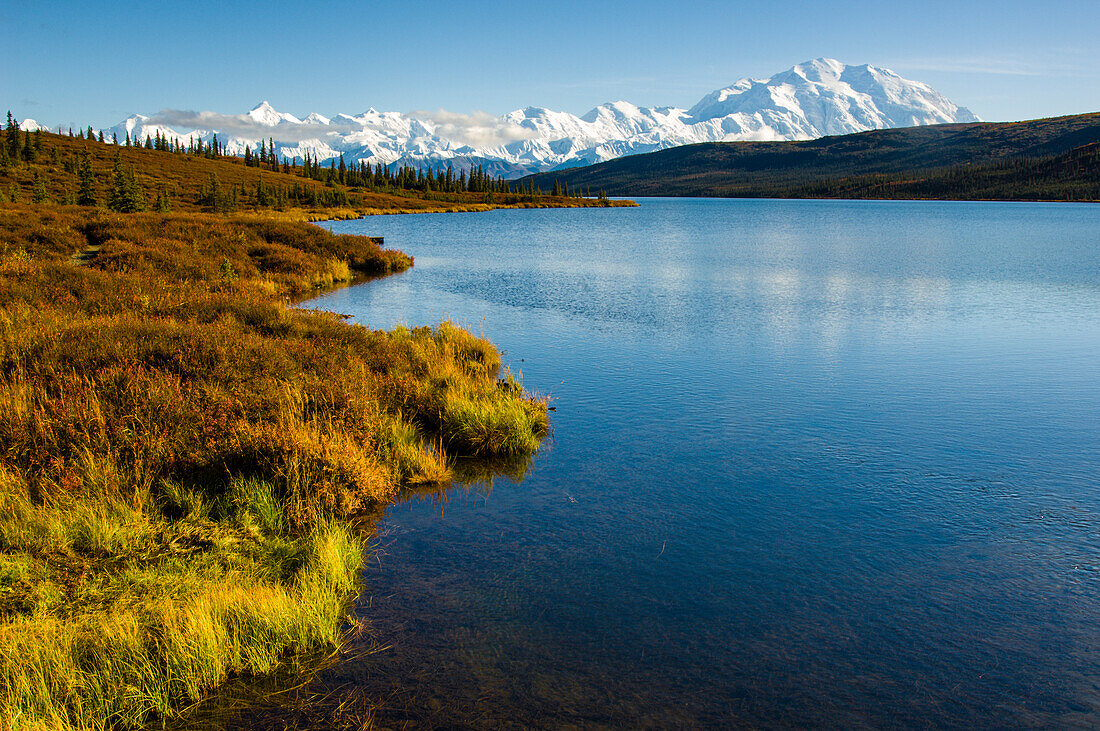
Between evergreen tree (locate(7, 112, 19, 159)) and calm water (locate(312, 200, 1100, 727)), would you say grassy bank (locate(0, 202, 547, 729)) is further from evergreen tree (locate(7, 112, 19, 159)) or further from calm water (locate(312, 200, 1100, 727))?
evergreen tree (locate(7, 112, 19, 159))

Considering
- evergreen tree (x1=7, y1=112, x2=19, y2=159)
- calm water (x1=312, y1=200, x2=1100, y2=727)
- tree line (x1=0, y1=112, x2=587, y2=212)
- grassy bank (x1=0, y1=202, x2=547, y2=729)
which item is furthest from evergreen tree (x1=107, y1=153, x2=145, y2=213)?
evergreen tree (x1=7, y1=112, x2=19, y2=159)

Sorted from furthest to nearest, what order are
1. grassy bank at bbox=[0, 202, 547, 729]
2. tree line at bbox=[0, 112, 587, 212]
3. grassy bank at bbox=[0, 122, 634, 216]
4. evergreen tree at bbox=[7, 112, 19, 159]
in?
evergreen tree at bbox=[7, 112, 19, 159], grassy bank at bbox=[0, 122, 634, 216], tree line at bbox=[0, 112, 587, 212], grassy bank at bbox=[0, 202, 547, 729]

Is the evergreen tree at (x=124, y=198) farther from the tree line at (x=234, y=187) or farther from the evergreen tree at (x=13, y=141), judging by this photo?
the evergreen tree at (x=13, y=141)

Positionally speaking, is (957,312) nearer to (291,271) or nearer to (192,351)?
(192,351)

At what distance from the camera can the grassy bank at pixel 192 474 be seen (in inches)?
243

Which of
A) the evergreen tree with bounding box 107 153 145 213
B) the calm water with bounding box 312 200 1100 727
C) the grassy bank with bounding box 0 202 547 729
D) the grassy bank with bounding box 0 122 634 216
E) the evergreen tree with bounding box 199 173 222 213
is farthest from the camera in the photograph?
the evergreen tree with bounding box 199 173 222 213

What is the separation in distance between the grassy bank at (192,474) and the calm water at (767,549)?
1045 mm

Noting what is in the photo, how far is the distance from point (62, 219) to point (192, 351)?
104 ft

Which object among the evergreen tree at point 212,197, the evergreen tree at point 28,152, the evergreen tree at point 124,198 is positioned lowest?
the evergreen tree at point 124,198

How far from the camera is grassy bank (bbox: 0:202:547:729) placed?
243 inches

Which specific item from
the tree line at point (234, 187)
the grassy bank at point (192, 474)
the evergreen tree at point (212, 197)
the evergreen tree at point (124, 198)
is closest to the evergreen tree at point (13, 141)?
the tree line at point (234, 187)

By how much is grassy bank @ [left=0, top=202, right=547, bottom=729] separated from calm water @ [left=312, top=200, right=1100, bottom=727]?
1045 mm

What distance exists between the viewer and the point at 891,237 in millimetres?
66688

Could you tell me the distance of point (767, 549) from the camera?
9125 millimetres
